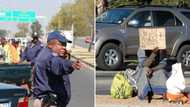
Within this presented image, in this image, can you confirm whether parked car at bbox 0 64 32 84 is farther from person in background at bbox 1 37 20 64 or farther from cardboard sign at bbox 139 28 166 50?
cardboard sign at bbox 139 28 166 50

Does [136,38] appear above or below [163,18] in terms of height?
below

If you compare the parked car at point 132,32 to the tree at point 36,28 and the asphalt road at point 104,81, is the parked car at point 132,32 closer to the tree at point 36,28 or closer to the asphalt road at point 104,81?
the asphalt road at point 104,81

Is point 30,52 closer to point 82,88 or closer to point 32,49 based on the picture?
point 32,49

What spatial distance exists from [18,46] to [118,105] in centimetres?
357

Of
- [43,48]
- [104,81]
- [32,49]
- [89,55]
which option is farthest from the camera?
[104,81]

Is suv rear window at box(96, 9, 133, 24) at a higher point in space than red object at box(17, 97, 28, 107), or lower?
higher

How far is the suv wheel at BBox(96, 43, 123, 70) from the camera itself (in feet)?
48.5

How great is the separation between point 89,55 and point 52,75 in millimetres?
1923

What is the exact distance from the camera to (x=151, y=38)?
12.8 m

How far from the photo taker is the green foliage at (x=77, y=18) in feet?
21.3

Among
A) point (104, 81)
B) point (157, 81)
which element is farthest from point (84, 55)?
point (104, 81)

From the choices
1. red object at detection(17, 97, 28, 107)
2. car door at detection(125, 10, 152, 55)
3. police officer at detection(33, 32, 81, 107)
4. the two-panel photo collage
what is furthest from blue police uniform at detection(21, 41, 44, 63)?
car door at detection(125, 10, 152, 55)

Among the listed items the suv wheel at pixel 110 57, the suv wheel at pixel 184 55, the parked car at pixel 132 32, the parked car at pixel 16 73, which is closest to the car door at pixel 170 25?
the parked car at pixel 132 32

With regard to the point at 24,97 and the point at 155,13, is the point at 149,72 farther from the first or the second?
the point at 24,97
